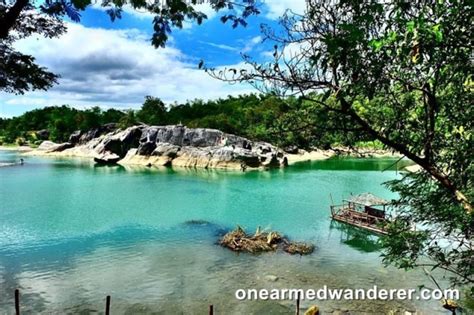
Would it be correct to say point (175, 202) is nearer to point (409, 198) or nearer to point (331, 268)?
point (331, 268)

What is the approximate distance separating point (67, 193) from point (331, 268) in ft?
87.7

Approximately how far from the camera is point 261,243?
19.0 metres

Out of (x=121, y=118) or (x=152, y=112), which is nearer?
(x=121, y=118)

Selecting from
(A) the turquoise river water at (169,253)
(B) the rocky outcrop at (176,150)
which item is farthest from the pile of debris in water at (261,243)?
(B) the rocky outcrop at (176,150)

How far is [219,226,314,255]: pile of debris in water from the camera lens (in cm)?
1856

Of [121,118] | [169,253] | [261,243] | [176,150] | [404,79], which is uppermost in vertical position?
[121,118]

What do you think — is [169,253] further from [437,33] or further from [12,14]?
[437,33]

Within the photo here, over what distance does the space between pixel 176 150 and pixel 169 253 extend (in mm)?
44441

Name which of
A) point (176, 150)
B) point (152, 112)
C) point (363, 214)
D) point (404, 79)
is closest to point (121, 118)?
point (152, 112)

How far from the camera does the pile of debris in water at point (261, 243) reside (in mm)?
18562

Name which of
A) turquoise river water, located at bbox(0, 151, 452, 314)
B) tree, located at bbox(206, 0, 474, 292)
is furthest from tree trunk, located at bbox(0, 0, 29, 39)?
turquoise river water, located at bbox(0, 151, 452, 314)

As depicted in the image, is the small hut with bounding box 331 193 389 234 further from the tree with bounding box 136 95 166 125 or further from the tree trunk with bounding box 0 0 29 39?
the tree with bounding box 136 95 166 125

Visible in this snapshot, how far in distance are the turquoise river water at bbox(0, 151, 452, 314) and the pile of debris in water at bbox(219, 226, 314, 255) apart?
0.57 m

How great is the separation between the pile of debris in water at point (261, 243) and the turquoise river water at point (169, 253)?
1.85 feet
